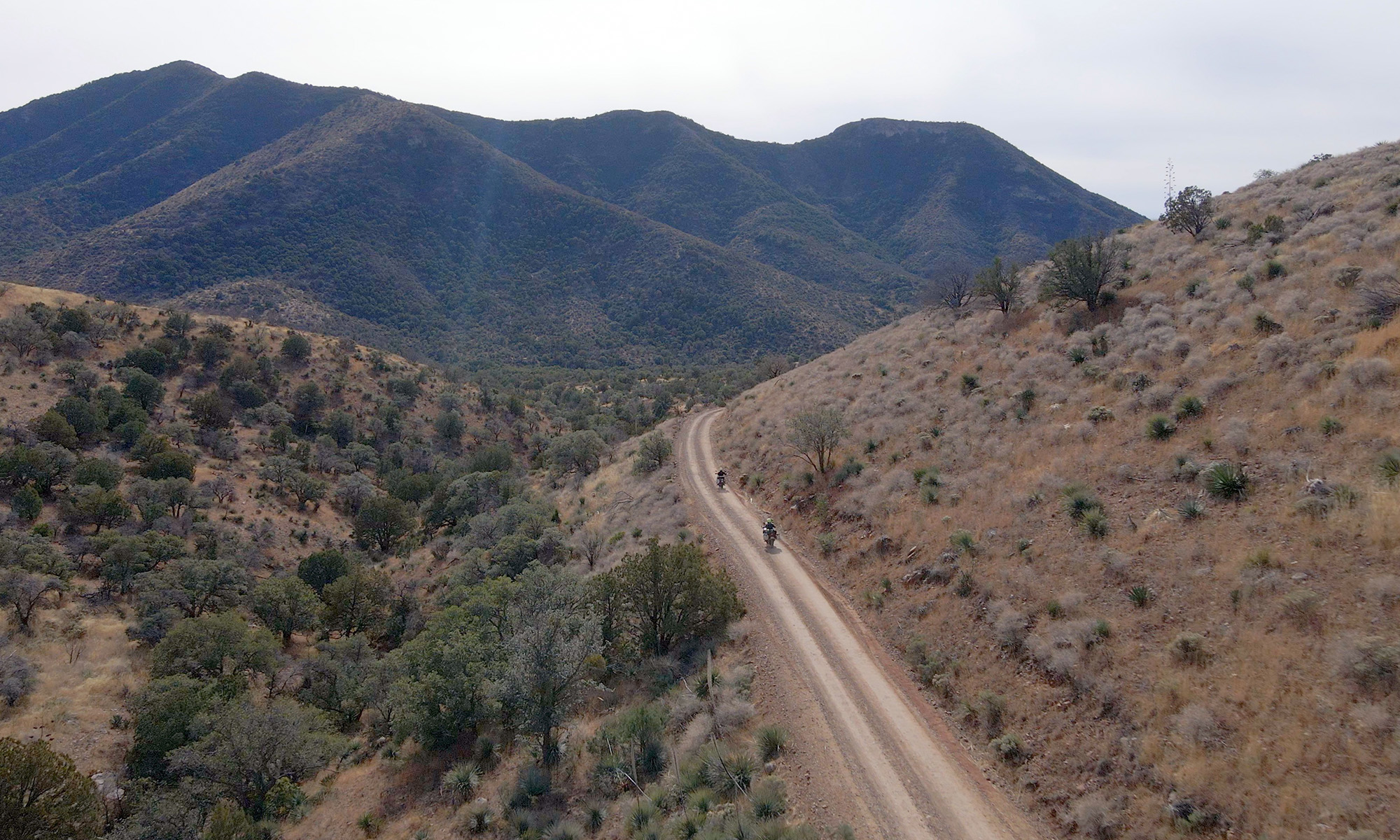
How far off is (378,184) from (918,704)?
6210 inches

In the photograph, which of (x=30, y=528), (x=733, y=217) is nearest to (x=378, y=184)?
(x=733, y=217)

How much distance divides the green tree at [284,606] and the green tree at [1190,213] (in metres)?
50.7

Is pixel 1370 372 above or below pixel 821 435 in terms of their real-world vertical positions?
above

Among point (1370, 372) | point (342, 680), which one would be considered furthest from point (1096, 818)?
point (342, 680)

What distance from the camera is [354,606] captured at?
3158 centimetres

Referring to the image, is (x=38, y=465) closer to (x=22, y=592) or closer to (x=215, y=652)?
(x=22, y=592)

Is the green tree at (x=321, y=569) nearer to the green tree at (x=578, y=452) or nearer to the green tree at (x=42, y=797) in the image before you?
the green tree at (x=578, y=452)

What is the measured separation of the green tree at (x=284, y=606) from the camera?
1173 inches

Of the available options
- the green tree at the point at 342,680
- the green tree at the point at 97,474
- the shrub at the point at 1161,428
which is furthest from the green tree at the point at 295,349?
the shrub at the point at 1161,428

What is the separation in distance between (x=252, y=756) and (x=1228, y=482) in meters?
28.1

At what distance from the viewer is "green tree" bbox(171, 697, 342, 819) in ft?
59.2

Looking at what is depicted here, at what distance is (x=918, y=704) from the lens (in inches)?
555

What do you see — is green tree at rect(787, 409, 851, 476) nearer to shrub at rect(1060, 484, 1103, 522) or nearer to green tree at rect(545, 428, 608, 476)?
shrub at rect(1060, 484, 1103, 522)

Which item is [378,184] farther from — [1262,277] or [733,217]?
[1262,277]
